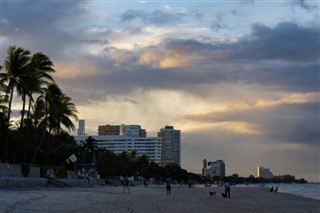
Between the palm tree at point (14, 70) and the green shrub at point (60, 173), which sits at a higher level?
the palm tree at point (14, 70)

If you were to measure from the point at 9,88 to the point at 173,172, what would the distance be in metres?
151

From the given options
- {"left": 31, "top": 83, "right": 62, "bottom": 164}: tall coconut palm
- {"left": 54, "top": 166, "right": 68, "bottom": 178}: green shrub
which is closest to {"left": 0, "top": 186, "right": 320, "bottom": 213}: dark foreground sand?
{"left": 54, "top": 166, "right": 68, "bottom": 178}: green shrub

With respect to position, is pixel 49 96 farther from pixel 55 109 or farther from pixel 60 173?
pixel 60 173

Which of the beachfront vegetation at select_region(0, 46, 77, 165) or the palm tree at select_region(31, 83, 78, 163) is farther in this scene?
the palm tree at select_region(31, 83, 78, 163)

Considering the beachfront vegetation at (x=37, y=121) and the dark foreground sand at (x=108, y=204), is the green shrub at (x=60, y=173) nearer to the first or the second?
the beachfront vegetation at (x=37, y=121)

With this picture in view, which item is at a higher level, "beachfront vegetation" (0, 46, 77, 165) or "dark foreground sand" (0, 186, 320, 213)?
"beachfront vegetation" (0, 46, 77, 165)

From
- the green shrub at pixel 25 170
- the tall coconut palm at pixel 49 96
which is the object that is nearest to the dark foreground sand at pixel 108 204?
the green shrub at pixel 25 170

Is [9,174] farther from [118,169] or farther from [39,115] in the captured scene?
[118,169]

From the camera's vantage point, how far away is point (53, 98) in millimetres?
68188

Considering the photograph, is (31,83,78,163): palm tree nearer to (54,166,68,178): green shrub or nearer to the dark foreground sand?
(54,166,68,178): green shrub

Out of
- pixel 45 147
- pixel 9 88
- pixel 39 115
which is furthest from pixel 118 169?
pixel 9 88

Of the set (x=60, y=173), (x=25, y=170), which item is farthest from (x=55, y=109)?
(x=25, y=170)

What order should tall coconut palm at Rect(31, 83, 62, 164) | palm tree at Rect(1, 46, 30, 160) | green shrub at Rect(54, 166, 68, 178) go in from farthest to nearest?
tall coconut palm at Rect(31, 83, 62, 164)
green shrub at Rect(54, 166, 68, 178)
palm tree at Rect(1, 46, 30, 160)

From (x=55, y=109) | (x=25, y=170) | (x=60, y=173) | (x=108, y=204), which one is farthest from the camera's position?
(x=55, y=109)
